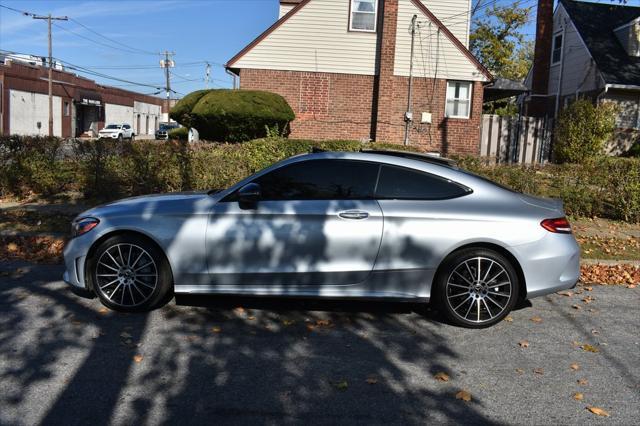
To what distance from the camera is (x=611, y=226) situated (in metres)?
10.7

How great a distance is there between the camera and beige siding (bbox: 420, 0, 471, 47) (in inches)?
893

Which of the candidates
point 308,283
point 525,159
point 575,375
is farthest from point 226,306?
point 525,159

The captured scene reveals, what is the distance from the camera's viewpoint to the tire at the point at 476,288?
18.0 ft

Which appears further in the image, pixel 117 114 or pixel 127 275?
pixel 117 114

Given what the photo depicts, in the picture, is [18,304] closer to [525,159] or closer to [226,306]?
[226,306]

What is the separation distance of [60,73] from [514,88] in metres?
51.0

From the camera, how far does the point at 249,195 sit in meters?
5.54

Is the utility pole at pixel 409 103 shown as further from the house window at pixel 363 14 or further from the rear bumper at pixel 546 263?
the rear bumper at pixel 546 263

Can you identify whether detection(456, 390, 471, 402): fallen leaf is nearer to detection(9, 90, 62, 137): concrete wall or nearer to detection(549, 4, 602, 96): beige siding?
detection(549, 4, 602, 96): beige siding

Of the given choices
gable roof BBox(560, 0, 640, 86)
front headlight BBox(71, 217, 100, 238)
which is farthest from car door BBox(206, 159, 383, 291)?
gable roof BBox(560, 0, 640, 86)

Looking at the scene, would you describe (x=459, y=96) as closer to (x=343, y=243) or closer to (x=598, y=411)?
(x=343, y=243)

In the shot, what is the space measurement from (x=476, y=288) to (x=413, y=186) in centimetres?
107

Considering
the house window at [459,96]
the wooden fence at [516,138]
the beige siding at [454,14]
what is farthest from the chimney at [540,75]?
the house window at [459,96]

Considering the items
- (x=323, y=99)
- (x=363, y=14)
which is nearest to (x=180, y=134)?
(x=323, y=99)
